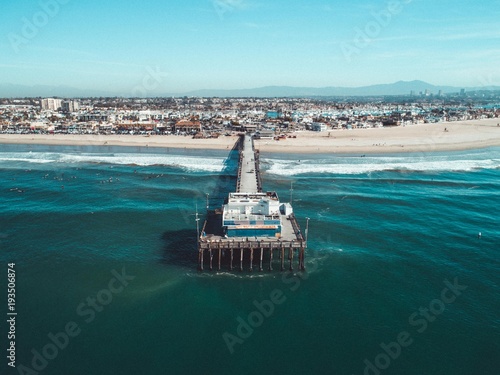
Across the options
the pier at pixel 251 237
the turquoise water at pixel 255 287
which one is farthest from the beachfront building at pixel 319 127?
the pier at pixel 251 237

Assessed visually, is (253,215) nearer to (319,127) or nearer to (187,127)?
(187,127)

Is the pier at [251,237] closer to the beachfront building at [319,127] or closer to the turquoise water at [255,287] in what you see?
the turquoise water at [255,287]

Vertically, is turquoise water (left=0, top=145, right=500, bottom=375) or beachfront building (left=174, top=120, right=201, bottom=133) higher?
beachfront building (left=174, top=120, right=201, bottom=133)

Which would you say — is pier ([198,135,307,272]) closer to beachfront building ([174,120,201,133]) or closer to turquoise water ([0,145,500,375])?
turquoise water ([0,145,500,375])

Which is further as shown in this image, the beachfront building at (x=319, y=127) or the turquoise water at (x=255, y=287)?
the beachfront building at (x=319, y=127)

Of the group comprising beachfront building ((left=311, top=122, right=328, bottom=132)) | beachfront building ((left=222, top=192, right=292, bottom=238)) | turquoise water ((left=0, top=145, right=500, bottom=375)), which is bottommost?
turquoise water ((left=0, top=145, right=500, bottom=375))

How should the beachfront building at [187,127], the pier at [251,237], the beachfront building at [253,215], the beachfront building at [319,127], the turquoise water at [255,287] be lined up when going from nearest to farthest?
the turquoise water at [255,287] → the pier at [251,237] → the beachfront building at [253,215] → the beachfront building at [187,127] → the beachfront building at [319,127]

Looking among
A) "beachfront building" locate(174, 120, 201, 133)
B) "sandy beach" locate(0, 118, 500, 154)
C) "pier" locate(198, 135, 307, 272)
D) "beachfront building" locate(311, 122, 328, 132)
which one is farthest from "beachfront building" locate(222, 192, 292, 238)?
"beachfront building" locate(311, 122, 328, 132)
